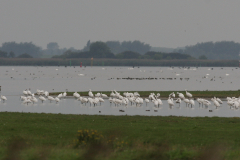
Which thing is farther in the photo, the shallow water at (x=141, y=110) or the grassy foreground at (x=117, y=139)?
the shallow water at (x=141, y=110)

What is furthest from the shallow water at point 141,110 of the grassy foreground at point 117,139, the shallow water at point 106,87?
the grassy foreground at point 117,139

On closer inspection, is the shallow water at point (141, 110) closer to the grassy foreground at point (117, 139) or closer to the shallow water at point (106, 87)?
the shallow water at point (106, 87)

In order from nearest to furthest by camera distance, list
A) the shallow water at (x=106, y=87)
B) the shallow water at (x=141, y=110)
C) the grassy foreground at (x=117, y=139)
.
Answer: the grassy foreground at (x=117, y=139)
the shallow water at (x=141, y=110)
the shallow water at (x=106, y=87)

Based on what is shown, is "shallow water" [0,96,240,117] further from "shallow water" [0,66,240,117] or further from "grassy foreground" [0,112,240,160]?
"grassy foreground" [0,112,240,160]

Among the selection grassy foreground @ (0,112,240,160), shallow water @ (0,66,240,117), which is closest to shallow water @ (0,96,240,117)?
shallow water @ (0,66,240,117)

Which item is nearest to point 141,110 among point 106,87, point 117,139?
point 117,139

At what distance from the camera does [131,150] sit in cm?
1219

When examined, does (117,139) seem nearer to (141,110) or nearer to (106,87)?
(141,110)

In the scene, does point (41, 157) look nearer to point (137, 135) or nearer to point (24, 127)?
point (137, 135)

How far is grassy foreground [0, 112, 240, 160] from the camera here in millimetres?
9938

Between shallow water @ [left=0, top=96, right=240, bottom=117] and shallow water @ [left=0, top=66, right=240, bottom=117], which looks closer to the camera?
shallow water @ [left=0, top=96, right=240, bottom=117]

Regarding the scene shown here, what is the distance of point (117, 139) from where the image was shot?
42.6 feet

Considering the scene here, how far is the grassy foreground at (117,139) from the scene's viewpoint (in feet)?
32.6

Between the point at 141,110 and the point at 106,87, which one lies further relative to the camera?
the point at 106,87
